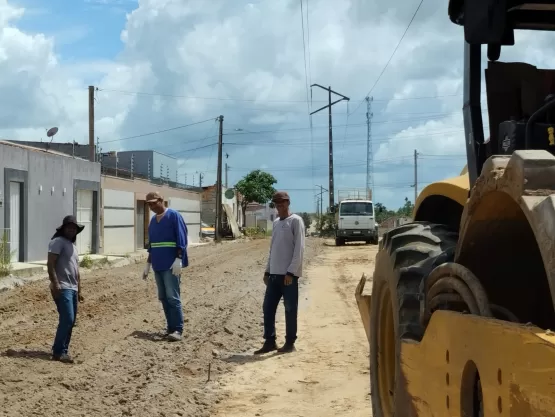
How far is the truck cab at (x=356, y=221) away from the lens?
1580 inches

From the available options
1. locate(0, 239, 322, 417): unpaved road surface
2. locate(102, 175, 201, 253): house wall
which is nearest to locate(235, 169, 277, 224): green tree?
locate(102, 175, 201, 253): house wall

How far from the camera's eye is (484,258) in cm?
304

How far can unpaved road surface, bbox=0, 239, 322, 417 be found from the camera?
6316 millimetres

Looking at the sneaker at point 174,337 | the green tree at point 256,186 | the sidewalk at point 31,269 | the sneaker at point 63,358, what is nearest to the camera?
the sneaker at point 63,358

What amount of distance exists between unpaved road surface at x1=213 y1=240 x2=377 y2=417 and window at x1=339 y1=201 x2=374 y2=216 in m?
28.3

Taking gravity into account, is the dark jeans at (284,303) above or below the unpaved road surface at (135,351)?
above

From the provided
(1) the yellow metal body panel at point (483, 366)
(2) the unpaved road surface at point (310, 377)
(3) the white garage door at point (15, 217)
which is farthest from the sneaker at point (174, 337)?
(3) the white garage door at point (15, 217)

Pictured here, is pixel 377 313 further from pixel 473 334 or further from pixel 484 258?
pixel 473 334

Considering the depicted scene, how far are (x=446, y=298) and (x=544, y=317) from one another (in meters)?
0.50

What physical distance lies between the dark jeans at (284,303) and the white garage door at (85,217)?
20.5m

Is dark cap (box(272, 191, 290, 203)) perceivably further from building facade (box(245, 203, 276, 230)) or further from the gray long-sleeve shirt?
building facade (box(245, 203, 276, 230))

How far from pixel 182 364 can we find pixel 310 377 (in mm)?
1397

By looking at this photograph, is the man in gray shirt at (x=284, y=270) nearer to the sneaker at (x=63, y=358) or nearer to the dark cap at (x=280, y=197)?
the dark cap at (x=280, y=197)

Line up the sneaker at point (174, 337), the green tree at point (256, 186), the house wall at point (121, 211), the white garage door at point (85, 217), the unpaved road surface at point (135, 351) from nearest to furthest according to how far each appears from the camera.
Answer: the unpaved road surface at point (135, 351) → the sneaker at point (174, 337) → the white garage door at point (85, 217) → the house wall at point (121, 211) → the green tree at point (256, 186)
